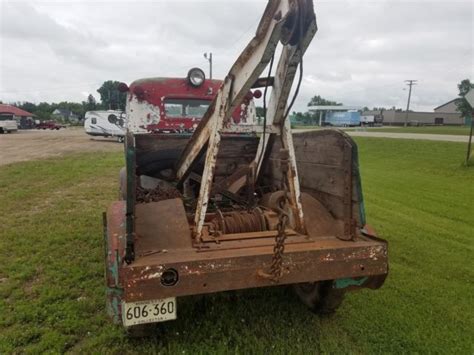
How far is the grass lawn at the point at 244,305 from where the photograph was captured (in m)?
2.86

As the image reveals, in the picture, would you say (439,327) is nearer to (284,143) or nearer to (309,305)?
(309,305)

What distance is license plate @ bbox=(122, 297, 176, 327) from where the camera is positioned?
7.32 feet

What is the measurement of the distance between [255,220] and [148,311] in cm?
115

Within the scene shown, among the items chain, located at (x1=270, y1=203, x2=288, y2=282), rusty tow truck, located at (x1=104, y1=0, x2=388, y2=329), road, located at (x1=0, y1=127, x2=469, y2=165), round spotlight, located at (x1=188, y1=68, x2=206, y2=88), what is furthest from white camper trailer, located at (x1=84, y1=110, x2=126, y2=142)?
chain, located at (x1=270, y1=203, x2=288, y2=282)

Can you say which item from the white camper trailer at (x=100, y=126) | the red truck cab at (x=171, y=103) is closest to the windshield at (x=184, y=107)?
the red truck cab at (x=171, y=103)

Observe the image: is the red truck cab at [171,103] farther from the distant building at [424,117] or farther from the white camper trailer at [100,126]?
the distant building at [424,117]

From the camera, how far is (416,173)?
1193cm

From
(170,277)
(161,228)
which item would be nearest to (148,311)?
(170,277)

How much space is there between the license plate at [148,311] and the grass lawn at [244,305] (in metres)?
0.56

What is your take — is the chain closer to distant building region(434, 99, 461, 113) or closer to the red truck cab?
the red truck cab

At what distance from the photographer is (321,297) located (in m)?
3.24

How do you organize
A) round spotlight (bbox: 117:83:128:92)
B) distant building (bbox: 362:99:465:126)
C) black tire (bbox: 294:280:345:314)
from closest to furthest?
black tire (bbox: 294:280:345:314), round spotlight (bbox: 117:83:128:92), distant building (bbox: 362:99:465:126)

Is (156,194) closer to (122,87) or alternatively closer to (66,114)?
(122,87)

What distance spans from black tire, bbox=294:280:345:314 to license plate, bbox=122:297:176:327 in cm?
130
